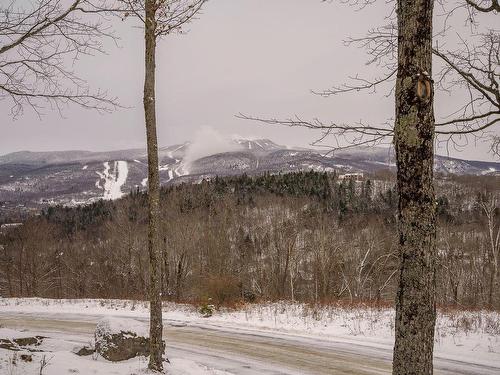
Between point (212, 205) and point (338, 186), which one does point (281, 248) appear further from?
point (338, 186)

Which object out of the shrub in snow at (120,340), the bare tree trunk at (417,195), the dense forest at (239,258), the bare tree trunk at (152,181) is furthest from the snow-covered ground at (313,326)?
the bare tree trunk at (417,195)

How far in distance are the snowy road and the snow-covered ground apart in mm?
136

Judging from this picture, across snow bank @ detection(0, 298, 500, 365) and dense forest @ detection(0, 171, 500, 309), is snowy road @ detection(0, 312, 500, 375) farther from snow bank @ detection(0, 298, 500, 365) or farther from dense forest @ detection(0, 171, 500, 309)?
dense forest @ detection(0, 171, 500, 309)

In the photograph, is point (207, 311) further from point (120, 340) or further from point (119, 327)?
point (120, 340)

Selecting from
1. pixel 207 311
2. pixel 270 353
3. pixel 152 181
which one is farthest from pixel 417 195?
pixel 207 311

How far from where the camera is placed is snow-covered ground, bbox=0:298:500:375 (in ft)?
28.5

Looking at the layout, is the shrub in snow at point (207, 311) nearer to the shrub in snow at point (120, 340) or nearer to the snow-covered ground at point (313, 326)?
the snow-covered ground at point (313, 326)

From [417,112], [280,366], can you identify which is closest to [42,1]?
[417,112]

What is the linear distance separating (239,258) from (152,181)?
1209 inches

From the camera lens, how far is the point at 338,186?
11056cm

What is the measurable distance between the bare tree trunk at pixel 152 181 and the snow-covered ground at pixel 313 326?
620 mm

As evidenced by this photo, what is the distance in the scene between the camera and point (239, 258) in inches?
1476

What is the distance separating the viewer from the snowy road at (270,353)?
8.62 metres

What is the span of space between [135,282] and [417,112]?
43.3 m
